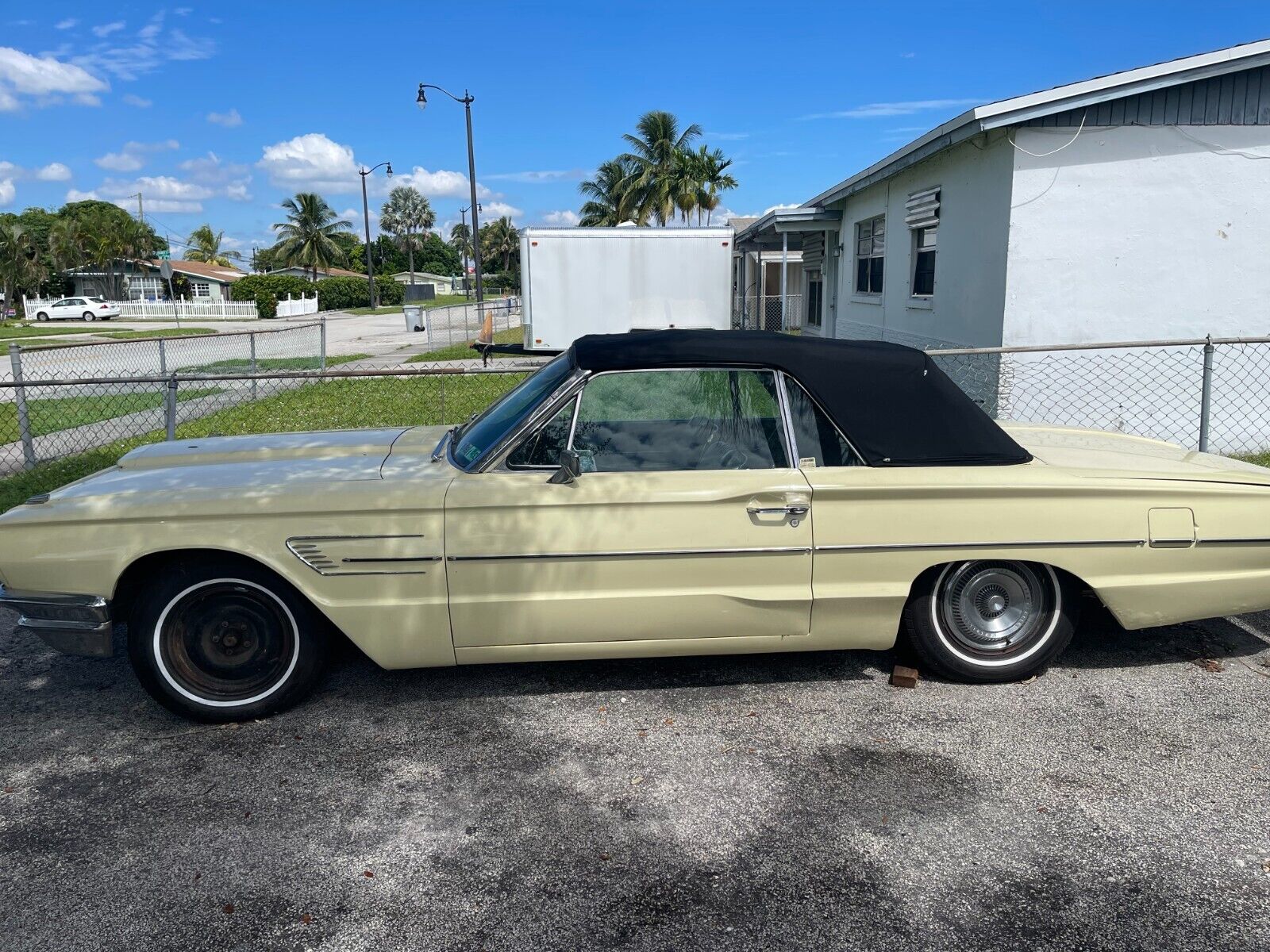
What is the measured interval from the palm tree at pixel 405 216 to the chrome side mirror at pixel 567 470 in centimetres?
11821

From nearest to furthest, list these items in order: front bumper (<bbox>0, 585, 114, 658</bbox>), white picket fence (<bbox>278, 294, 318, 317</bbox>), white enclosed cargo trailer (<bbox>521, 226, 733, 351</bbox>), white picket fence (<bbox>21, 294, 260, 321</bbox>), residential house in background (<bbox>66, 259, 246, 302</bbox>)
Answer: front bumper (<bbox>0, 585, 114, 658</bbox>) < white enclosed cargo trailer (<bbox>521, 226, 733, 351</bbox>) < white picket fence (<bbox>21, 294, 260, 321</bbox>) < white picket fence (<bbox>278, 294, 318, 317</bbox>) < residential house in background (<bbox>66, 259, 246, 302</bbox>)

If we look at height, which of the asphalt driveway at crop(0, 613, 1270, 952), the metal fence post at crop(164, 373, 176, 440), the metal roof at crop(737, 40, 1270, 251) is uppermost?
the metal roof at crop(737, 40, 1270, 251)

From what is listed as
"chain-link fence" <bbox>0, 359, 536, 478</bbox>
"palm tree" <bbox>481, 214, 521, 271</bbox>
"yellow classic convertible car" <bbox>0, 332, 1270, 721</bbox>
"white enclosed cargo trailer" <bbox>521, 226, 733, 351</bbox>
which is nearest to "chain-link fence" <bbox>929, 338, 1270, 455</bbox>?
"chain-link fence" <bbox>0, 359, 536, 478</bbox>

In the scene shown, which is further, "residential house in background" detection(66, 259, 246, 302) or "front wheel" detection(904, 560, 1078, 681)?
"residential house in background" detection(66, 259, 246, 302)

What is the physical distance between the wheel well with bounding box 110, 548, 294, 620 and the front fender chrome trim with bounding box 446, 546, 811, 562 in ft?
2.39

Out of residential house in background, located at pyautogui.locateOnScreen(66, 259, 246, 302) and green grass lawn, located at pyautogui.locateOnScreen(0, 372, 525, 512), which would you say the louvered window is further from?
residential house in background, located at pyautogui.locateOnScreen(66, 259, 246, 302)

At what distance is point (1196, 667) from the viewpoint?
4.45 metres

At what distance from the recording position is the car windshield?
4082 mm

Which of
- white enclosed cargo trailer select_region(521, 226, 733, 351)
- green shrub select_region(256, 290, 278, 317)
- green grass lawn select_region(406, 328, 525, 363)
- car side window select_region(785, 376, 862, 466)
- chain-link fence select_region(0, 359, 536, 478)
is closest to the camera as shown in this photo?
car side window select_region(785, 376, 862, 466)

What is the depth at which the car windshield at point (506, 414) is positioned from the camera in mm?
4082

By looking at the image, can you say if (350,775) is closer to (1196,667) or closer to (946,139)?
(1196,667)

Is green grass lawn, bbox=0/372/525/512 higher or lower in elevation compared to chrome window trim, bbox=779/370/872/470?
lower

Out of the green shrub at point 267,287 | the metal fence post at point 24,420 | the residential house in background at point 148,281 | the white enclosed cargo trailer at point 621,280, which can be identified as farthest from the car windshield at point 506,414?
the residential house in background at point 148,281

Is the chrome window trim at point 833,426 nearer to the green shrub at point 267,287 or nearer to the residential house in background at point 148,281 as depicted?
the green shrub at point 267,287
